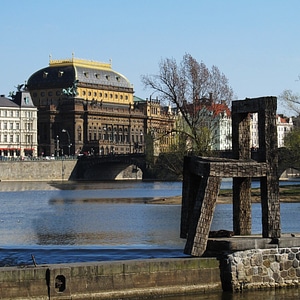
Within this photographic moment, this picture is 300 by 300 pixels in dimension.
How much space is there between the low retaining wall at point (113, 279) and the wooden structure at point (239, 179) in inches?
35.6

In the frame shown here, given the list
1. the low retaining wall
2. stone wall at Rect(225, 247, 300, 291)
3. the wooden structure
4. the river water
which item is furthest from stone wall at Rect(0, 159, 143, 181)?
the low retaining wall

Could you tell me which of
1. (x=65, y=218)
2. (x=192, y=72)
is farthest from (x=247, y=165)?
(x=192, y=72)

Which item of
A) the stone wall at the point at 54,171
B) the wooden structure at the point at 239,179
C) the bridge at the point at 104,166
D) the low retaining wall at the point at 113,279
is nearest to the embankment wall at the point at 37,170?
the stone wall at the point at 54,171

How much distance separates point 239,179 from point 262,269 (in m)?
4.12

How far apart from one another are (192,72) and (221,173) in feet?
194

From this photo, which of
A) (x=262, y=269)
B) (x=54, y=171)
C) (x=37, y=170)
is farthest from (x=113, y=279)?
(x=54, y=171)

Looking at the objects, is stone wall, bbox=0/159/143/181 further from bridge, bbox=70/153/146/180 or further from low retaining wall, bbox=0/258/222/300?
low retaining wall, bbox=0/258/222/300

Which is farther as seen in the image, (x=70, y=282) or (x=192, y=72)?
(x=192, y=72)

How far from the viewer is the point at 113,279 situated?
1001 inches

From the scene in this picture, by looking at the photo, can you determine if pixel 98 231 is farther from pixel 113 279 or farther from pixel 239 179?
pixel 113 279

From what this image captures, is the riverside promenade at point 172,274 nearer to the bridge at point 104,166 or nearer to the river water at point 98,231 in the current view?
the river water at point 98,231

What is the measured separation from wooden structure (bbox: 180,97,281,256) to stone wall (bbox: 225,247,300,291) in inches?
32.4

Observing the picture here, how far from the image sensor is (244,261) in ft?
88.0

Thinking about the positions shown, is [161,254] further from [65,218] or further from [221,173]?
[65,218]
